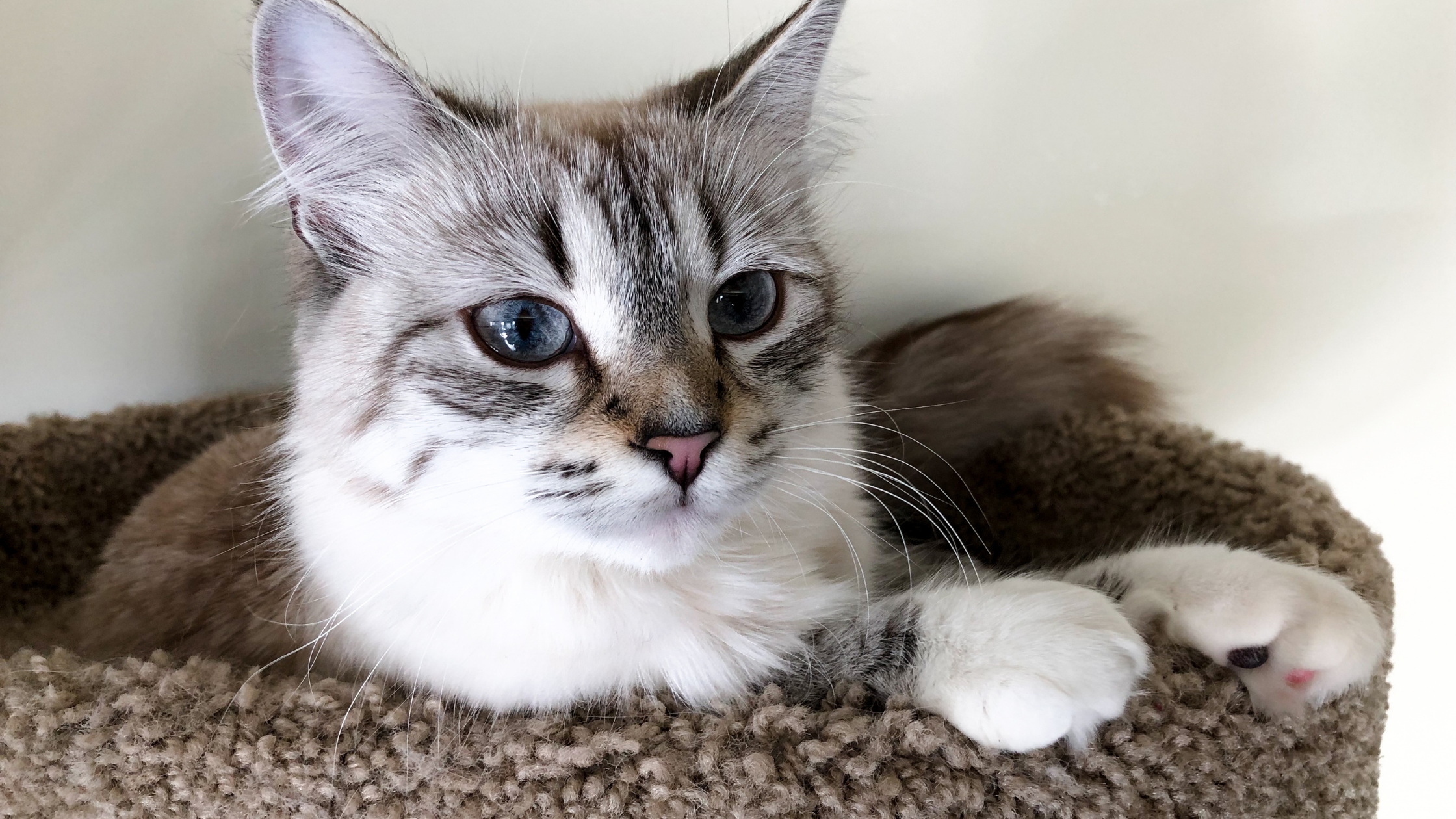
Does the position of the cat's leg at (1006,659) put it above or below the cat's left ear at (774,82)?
below

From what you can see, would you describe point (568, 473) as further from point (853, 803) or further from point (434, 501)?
point (853, 803)

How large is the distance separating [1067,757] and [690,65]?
1.36 metres

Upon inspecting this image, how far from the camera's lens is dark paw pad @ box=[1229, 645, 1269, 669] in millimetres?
933

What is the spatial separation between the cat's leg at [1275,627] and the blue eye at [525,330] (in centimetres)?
74

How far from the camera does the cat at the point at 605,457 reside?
842 mm

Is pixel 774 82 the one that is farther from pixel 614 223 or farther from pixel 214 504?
pixel 214 504

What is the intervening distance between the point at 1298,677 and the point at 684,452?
730 mm

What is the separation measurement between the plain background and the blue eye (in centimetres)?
64

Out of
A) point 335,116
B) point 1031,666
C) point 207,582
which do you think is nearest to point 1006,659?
point 1031,666

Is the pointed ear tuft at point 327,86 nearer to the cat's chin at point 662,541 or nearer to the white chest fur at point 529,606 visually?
the white chest fur at point 529,606

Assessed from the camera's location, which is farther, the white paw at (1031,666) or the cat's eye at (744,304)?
the cat's eye at (744,304)

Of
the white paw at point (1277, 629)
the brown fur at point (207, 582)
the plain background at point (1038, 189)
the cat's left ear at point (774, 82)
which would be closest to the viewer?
the white paw at point (1277, 629)

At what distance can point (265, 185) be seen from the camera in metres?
1.04

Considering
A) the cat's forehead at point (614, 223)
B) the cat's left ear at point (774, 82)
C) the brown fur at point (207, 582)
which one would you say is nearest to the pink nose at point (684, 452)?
the cat's forehead at point (614, 223)
